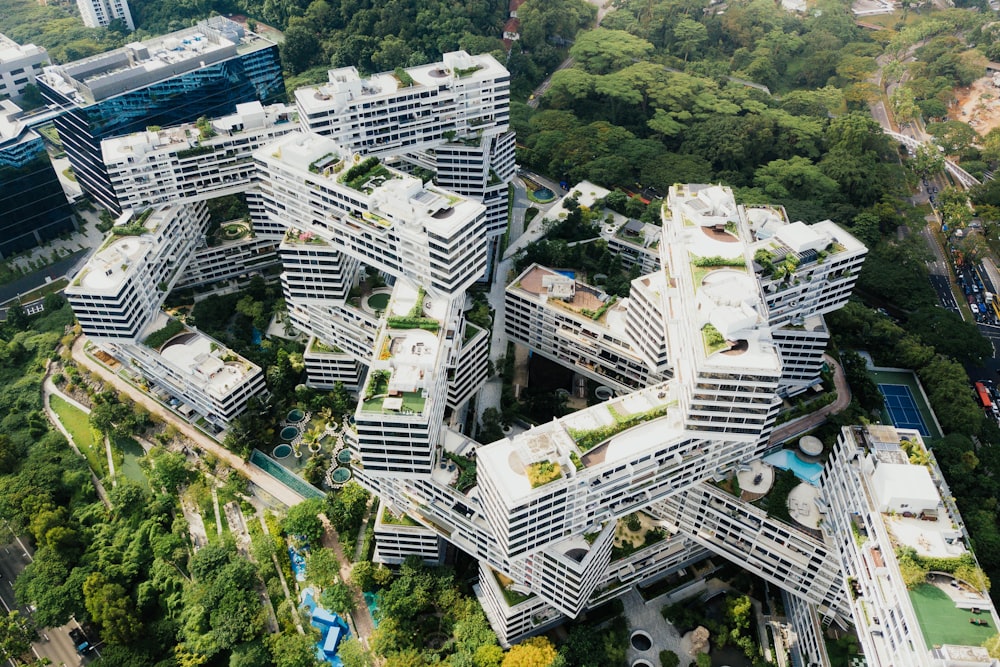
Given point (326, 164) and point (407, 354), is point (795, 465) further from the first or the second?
point (326, 164)

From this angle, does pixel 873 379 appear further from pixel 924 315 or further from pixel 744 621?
pixel 744 621

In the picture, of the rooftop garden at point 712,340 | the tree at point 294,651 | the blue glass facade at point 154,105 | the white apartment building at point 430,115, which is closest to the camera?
Result: the rooftop garden at point 712,340

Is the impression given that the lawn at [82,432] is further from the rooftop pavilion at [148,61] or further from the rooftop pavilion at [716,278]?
the rooftop pavilion at [716,278]

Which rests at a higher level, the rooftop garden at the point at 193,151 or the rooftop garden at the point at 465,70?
the rooftop garden at the point at 465,70

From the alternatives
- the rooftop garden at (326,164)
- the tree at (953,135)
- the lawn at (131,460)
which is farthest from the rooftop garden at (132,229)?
the tree at (953,135)

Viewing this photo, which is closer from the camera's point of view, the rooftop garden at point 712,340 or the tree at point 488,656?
the rooftop garden at point 712,340

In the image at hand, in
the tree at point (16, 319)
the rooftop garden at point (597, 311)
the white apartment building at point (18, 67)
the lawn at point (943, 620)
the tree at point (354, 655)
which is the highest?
the white apartment building at point (18, 67)

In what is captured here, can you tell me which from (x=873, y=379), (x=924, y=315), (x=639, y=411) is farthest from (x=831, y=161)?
(x=639, y=411)

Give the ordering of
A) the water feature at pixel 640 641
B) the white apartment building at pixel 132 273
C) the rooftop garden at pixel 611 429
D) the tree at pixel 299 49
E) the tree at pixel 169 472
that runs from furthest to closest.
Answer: the tree at pixel 299 49
the white apartment building at pixel 132 273
the tree at pixel 169 472
the water feature at pixel 640 641
the rooftop garden at pixel 611 429
